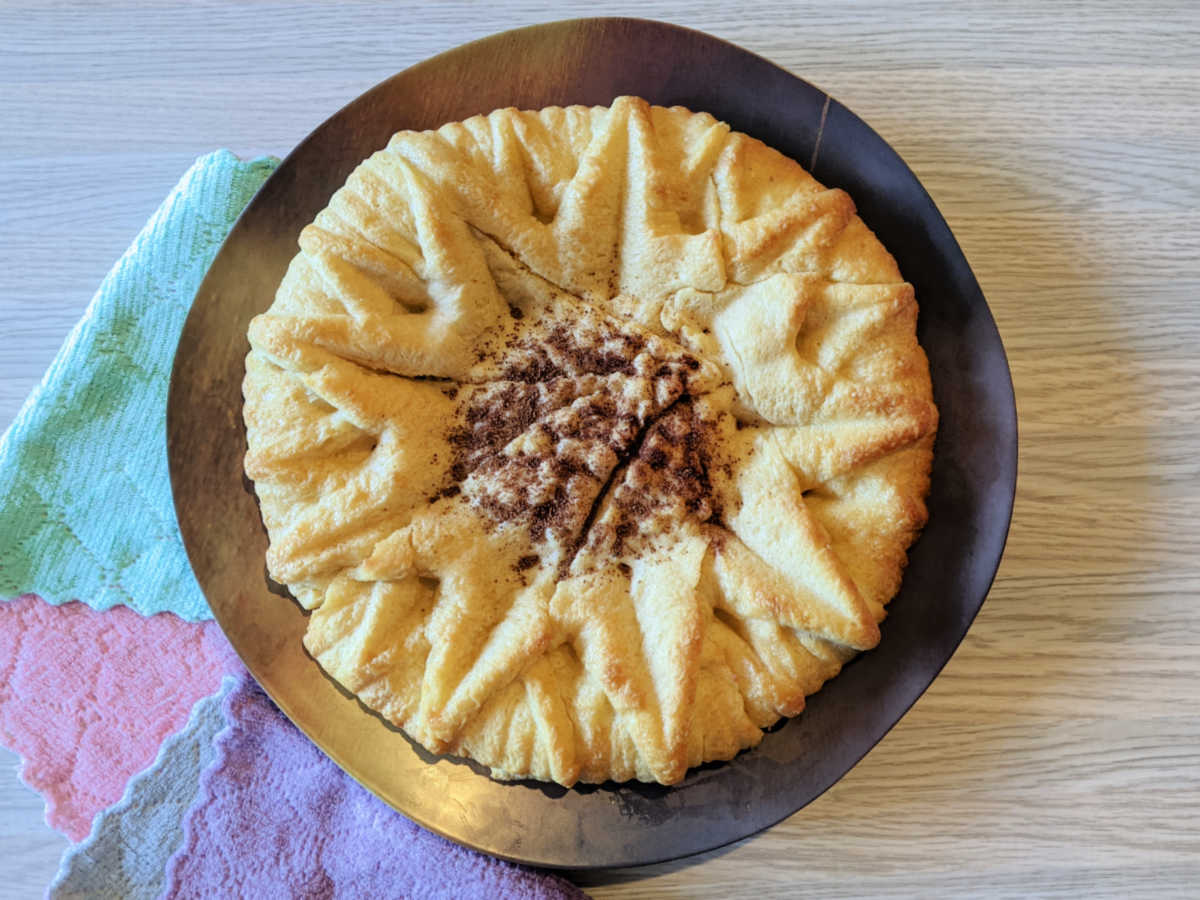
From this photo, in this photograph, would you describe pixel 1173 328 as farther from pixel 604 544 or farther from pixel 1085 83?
pixel 604 544

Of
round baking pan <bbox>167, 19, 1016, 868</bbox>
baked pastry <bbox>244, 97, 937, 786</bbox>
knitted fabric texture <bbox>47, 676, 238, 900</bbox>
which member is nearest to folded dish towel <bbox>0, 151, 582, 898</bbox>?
knitted fabric texture <bbox>47, 676, 238, 900</bbox>

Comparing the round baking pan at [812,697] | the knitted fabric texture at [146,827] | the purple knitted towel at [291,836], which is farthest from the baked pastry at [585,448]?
the knitted fabric texture at [146,827]

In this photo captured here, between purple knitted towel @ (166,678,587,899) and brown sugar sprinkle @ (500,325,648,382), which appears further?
purple knitted towel @ (166,678,587,899)

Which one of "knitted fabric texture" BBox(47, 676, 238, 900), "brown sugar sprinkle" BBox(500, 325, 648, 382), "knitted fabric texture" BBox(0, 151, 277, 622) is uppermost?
"brown sugar sprinkle" BBox(500, 325, 648, 382)

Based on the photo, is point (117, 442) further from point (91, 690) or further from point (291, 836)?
point (291, 836)

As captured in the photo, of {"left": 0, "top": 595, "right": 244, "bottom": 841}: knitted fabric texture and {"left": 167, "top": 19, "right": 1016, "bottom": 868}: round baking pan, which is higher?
{"left": 167, "top": 19, "right": 1016, "bottom": 868}: round baking pan

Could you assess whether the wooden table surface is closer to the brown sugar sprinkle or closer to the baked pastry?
the baked pastry

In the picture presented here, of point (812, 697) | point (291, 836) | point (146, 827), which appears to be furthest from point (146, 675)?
point (812, 697)

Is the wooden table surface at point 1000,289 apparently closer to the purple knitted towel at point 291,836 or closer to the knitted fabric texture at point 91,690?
the knitted fabric texture at point 91,690
